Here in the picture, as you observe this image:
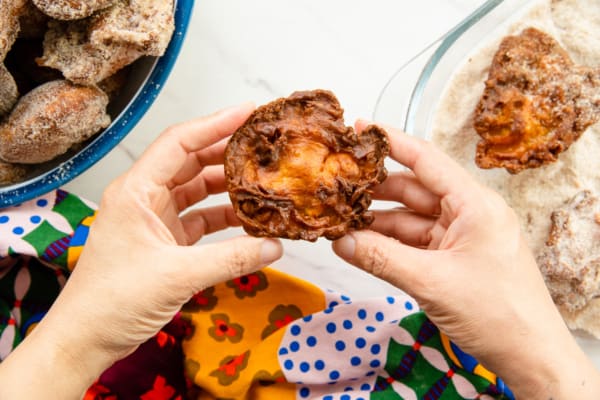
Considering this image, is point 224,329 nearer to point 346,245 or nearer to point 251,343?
point 251,343

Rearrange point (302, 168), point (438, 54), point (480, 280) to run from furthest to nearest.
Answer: point (438, 54), point (480, 280), point (302, 168)

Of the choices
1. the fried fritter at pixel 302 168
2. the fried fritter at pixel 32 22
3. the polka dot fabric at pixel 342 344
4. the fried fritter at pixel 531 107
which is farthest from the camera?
the polka dot fabric at pixel 342 344

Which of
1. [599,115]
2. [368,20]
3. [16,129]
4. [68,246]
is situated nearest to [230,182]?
[16,129]

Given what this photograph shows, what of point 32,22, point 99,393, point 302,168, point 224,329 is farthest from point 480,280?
point 32,22

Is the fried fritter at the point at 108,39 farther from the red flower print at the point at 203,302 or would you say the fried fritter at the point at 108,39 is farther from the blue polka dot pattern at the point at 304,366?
the blue polka dot pattern at the point at 304,366

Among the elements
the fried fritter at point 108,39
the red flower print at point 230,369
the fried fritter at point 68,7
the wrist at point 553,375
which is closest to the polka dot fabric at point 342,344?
the red flower print at point 230,369

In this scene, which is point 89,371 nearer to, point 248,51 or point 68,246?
point 68,246

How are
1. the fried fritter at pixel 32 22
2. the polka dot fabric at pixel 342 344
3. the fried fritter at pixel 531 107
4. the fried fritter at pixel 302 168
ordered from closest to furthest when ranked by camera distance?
the fried fritter at pixel 302 168, the fried fritter at pixel 32 22, the fried fritter at pixel 531 107, the polka dot fabric at pixel 342 344
